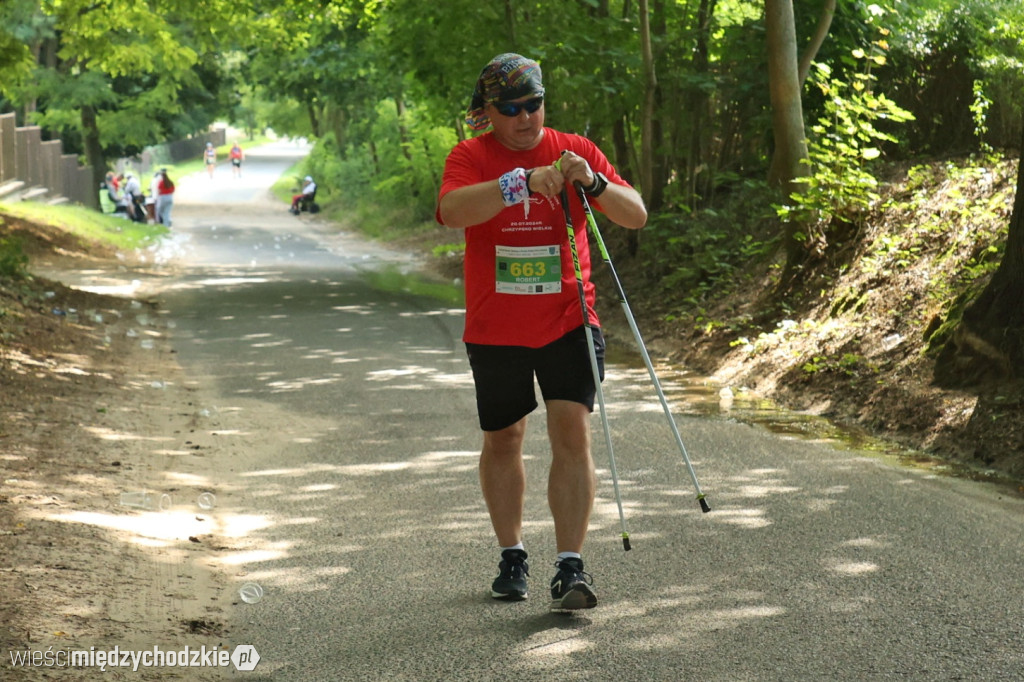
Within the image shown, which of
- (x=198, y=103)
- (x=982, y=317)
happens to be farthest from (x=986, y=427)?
(x=198, y=103)

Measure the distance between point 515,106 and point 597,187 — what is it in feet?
1.45

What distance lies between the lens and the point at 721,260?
14969 millimetres

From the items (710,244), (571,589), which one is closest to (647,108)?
(710,244)

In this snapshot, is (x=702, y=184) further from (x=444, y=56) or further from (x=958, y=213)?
(x=958, y=213)

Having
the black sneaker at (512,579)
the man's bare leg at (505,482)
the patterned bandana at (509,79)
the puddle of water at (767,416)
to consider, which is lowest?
the puddle of water at (767,416)

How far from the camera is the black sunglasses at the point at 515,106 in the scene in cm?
488

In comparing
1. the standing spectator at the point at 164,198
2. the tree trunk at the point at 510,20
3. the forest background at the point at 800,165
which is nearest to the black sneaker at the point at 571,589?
the forest background at the point at 800,165

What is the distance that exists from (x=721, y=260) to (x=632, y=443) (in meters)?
6.74

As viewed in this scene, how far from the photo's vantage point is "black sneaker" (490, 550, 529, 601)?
17.2 feet

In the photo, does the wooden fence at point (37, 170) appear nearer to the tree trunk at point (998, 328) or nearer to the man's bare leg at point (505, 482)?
the tree trunk at point (998, 328)

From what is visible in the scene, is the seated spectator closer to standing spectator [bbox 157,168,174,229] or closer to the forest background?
standing spectator [bbox 157,168,174,229]

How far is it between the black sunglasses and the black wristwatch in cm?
36

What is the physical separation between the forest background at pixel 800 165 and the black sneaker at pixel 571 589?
3.50 metres

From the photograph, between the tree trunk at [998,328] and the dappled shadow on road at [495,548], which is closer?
the dappled shadow on road at [495,548]
